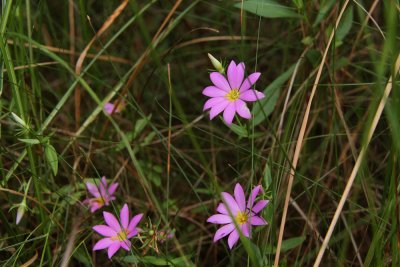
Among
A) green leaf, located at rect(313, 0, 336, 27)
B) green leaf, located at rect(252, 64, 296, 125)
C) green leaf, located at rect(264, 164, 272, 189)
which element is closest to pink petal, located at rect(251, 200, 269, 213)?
green leaf, located at rect(264, 164, 272, 189)

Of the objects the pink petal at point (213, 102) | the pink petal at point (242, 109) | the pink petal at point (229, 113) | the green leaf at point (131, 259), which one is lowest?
the green leaf at point (131, 259)

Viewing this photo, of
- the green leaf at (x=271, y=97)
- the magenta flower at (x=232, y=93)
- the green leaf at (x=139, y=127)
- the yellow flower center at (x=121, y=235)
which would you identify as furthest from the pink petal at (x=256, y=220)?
the green leaf at (x=139, y=127)

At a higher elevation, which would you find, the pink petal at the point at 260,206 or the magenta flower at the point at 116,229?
the pink petal at the point at 260,206

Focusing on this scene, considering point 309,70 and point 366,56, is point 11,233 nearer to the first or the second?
point 309,70

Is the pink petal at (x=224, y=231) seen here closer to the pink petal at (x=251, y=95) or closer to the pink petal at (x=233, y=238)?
the pink petal at (x=233, y=238)

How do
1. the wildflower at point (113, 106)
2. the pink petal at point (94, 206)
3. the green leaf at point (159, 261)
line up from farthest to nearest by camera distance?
the wildflower at point (113, 106), the pink petal at point (94, 206), the green leaf at point (159, 261)

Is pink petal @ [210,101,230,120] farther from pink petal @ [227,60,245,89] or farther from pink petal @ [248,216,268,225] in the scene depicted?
pink petal @ [248,216,268,225]

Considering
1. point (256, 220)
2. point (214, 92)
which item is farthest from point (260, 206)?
point (214, 92)

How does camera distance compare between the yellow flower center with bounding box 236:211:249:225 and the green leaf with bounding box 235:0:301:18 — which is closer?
the yellow flower center with bounding box 236:211:249:225

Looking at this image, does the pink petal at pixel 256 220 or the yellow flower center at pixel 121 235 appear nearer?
the pink petal at pixel 256 220
